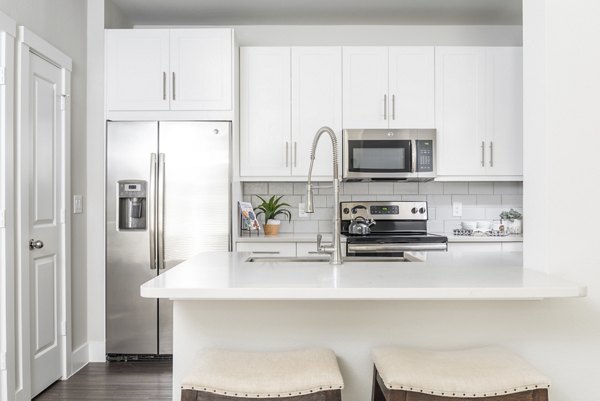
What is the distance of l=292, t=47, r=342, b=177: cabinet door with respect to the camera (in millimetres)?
3809

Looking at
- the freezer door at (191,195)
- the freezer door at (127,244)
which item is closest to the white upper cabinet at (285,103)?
the freezer door at (191,195)

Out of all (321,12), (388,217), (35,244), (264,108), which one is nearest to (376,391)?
(35,244)

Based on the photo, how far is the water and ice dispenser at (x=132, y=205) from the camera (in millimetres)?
3469

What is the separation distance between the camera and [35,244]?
2805mm

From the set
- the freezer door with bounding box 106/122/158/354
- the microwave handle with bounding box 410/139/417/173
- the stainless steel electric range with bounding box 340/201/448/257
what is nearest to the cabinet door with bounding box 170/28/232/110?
the freezer door with bounding box 106/122/158/354

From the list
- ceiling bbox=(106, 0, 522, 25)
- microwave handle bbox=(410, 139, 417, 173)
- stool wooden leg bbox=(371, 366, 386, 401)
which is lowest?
stool wooden leg bbox=(371, 366, 386, 401)

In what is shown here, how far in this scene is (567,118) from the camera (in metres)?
1.77

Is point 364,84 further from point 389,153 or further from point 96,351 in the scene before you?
point 96,351

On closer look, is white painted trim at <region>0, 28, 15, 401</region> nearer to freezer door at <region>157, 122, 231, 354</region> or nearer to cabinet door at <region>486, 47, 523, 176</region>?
freezer door at <region>157, 122, 231, 354</region>

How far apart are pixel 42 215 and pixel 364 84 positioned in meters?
2.46

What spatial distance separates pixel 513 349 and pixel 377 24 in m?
3.10

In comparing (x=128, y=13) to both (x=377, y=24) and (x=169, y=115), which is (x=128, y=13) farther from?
(x=377, y=24)

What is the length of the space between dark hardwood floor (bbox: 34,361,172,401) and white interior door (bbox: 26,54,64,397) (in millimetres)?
117

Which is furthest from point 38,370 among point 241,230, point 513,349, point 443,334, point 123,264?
point 513,349
